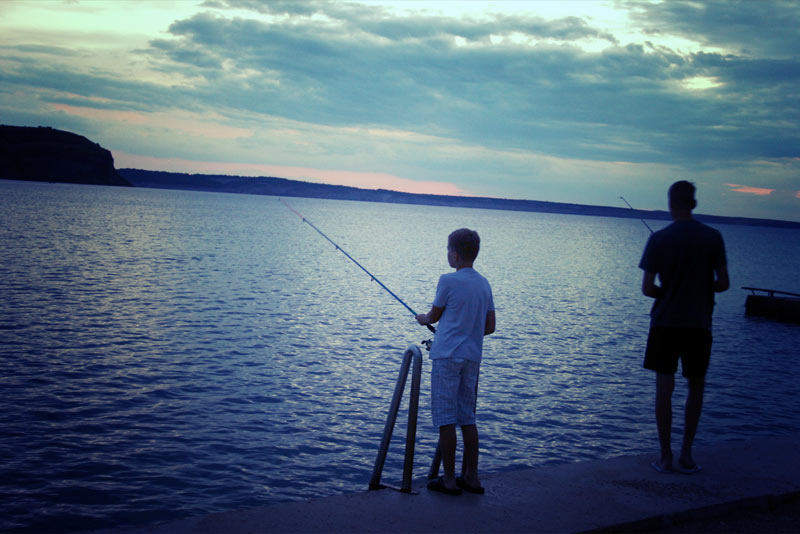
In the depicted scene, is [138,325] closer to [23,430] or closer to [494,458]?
[23,430]

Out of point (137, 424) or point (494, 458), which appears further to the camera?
point (137, 424)

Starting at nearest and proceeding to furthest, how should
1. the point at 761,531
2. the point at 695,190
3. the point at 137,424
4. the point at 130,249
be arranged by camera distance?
the point at 761,531
the point at 695,190
the point at 137,424
the point at 130,249

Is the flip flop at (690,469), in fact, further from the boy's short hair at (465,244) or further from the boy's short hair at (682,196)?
the boy's short hair at (465,244)

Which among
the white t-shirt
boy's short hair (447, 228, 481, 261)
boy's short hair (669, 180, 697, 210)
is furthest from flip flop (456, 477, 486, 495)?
boy's short hair (669, 180, 697, 210)

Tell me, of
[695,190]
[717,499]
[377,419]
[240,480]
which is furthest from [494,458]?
[695,190]

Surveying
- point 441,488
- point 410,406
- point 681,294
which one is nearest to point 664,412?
point 681,294

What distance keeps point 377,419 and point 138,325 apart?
734 centimetres

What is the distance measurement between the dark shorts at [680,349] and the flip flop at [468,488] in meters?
1.47

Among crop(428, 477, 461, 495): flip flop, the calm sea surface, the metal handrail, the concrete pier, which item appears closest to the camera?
the concrete pier

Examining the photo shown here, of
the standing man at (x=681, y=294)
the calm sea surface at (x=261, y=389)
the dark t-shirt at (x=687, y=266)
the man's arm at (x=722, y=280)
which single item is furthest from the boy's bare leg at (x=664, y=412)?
the calm sea surface at (x=261, y=389)

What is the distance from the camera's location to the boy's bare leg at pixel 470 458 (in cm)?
422

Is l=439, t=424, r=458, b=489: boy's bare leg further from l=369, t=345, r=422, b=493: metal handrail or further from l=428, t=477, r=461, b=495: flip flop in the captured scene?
l=369, t=345, r=422, b=493: metal handrail

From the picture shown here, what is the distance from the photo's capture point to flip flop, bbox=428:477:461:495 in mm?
4145

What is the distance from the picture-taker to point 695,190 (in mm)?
4602
